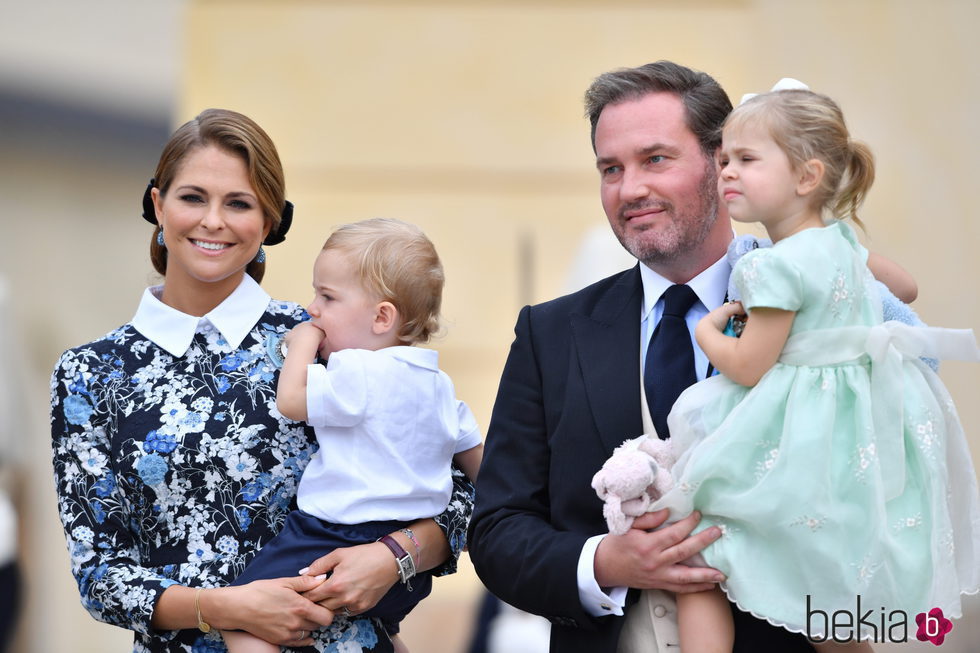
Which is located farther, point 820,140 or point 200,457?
point 200,457

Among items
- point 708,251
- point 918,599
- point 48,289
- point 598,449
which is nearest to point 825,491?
point 918,599

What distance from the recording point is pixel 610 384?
279 centimetres

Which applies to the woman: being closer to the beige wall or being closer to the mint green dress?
the mint green dress

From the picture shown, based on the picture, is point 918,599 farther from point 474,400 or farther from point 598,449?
point 474,400

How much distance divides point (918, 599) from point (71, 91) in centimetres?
493

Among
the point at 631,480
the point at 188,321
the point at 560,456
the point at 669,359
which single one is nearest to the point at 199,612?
the point at 188,321

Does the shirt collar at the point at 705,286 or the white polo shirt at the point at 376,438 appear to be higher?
the shirt collar at the point at 705,286

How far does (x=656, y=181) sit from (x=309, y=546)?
1.03m

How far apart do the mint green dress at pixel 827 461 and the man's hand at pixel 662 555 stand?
25 millimetres

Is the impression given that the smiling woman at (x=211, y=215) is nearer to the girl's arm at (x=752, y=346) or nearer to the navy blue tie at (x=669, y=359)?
the navy blue tie at (x=669, y=359)

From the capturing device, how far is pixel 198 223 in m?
2.90

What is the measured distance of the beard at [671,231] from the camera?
9.36 ft

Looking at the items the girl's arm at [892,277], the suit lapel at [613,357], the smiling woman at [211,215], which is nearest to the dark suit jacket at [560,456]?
the suit lapel at [613,357]

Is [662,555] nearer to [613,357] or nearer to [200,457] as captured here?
[613,357]
